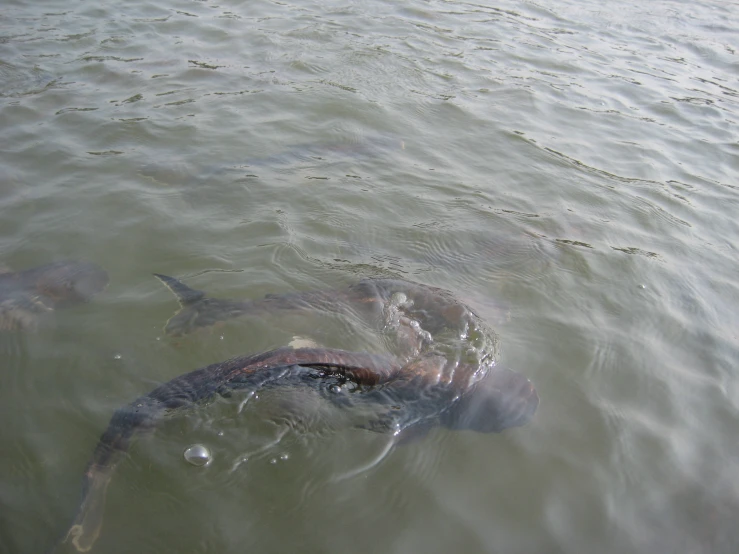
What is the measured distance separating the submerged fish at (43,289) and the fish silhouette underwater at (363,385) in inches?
29.3

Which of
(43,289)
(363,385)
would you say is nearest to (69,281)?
(43,289)

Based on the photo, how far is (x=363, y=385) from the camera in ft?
12.5

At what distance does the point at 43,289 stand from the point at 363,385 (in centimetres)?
265

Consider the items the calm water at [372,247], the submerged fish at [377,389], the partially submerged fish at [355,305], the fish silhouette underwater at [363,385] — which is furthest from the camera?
the partially submerged fish at [355,305]

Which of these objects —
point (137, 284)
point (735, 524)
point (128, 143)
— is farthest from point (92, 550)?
point (128, 143)

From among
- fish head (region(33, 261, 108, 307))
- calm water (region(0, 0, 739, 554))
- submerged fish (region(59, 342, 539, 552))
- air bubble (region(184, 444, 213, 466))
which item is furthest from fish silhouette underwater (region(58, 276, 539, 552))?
fish head (region(33, 261, 108, 307))

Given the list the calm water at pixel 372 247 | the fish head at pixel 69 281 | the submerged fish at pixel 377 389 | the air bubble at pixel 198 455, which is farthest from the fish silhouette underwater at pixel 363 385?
the fish head at pixel 69 281

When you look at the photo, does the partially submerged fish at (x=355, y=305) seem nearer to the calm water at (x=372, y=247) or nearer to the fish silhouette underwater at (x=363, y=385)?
the fish silhouette underwater at (x=363, y=385)

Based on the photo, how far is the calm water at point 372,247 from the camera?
10.7ft

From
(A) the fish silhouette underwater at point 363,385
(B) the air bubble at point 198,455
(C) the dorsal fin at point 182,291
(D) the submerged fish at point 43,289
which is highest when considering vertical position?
(A) the fish silhouette underwater at point 363,385

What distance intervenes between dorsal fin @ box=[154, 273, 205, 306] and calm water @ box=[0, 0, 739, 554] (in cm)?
8

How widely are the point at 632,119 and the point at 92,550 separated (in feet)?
28.7

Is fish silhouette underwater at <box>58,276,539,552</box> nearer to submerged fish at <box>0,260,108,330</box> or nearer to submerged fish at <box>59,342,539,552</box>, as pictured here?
submerged fish at <box>59,342,539,552</box>

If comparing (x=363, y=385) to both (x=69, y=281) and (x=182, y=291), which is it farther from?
(x=69, y=281)
